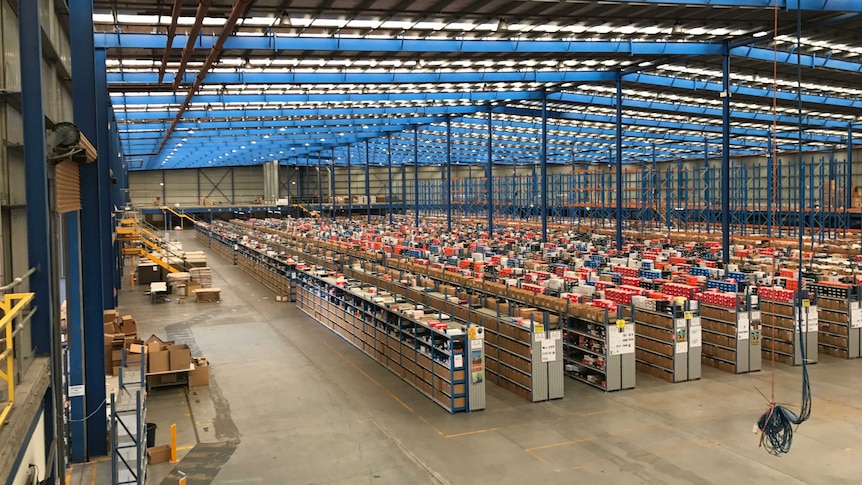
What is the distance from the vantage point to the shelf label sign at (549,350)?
13.9m

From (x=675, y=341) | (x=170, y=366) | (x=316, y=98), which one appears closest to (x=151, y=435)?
(x=170, y=366)

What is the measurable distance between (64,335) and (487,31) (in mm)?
13479

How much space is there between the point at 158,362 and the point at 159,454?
4.68 m

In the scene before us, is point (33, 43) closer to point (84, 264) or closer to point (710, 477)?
point (84, 264)

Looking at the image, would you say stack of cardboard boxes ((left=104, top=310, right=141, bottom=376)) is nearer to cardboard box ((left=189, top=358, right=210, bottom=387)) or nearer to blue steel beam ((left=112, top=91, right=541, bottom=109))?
cardboard box ((left=189, top=358, right=210, bottom=387))

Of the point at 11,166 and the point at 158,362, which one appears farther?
the point at 158,362

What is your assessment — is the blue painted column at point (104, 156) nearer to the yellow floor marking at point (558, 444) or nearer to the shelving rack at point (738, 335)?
the yellow floor marking at point (558, 444)

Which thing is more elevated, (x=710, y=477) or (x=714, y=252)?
(x=714, y=252)

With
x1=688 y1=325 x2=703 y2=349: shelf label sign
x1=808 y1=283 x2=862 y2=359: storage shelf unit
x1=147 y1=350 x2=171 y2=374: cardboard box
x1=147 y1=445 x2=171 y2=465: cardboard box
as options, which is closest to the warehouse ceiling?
x1=688 y1=325 x2=703 y2=349: shelf label sign

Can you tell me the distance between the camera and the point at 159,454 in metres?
11.2

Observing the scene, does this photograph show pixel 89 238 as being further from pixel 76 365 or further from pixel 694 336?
pixel 694 336

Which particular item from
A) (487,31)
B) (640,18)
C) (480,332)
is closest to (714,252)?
(640,18)

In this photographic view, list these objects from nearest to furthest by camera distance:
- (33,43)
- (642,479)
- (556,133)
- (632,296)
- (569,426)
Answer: (33,43) < (642,479) < (569,426) < (632,296) < (556,133)

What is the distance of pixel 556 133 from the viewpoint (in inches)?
1916
